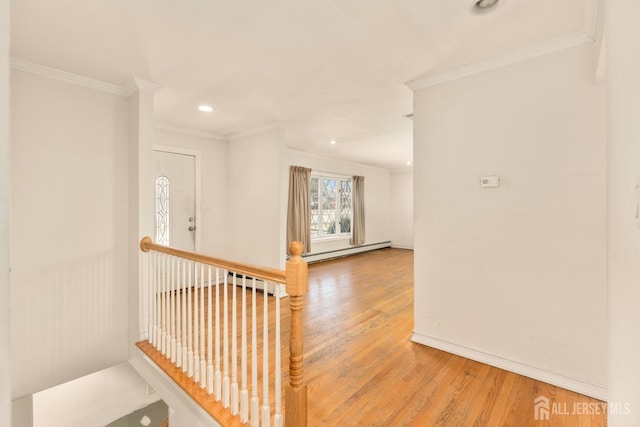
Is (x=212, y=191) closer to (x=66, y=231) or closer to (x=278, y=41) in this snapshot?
(x=66, y=231)

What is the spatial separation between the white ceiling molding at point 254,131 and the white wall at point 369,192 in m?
1.64

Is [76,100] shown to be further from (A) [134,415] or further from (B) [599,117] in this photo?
(B) [599,117]

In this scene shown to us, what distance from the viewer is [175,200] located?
13.6 feet

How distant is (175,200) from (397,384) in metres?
3.59

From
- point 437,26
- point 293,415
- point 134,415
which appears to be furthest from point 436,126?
point 134,415

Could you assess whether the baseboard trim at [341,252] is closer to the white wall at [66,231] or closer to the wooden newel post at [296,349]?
the white wall at [66,231]

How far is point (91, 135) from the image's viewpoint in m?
2.67

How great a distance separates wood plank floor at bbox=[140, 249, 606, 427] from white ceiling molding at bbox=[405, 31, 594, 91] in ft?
7.52

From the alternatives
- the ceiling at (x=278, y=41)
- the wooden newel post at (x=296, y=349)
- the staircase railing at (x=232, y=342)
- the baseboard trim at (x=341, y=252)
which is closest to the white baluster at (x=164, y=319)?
the staircase railing at (x=232, y=342)

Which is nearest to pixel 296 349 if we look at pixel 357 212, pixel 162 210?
pixel 162 210

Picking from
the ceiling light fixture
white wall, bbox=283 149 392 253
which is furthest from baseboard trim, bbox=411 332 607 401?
white wall, bbox=283 149 392 253

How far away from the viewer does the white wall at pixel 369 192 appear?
6.51m

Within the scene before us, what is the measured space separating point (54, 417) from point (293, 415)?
231 centimetres

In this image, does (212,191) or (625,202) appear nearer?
(625,202)
